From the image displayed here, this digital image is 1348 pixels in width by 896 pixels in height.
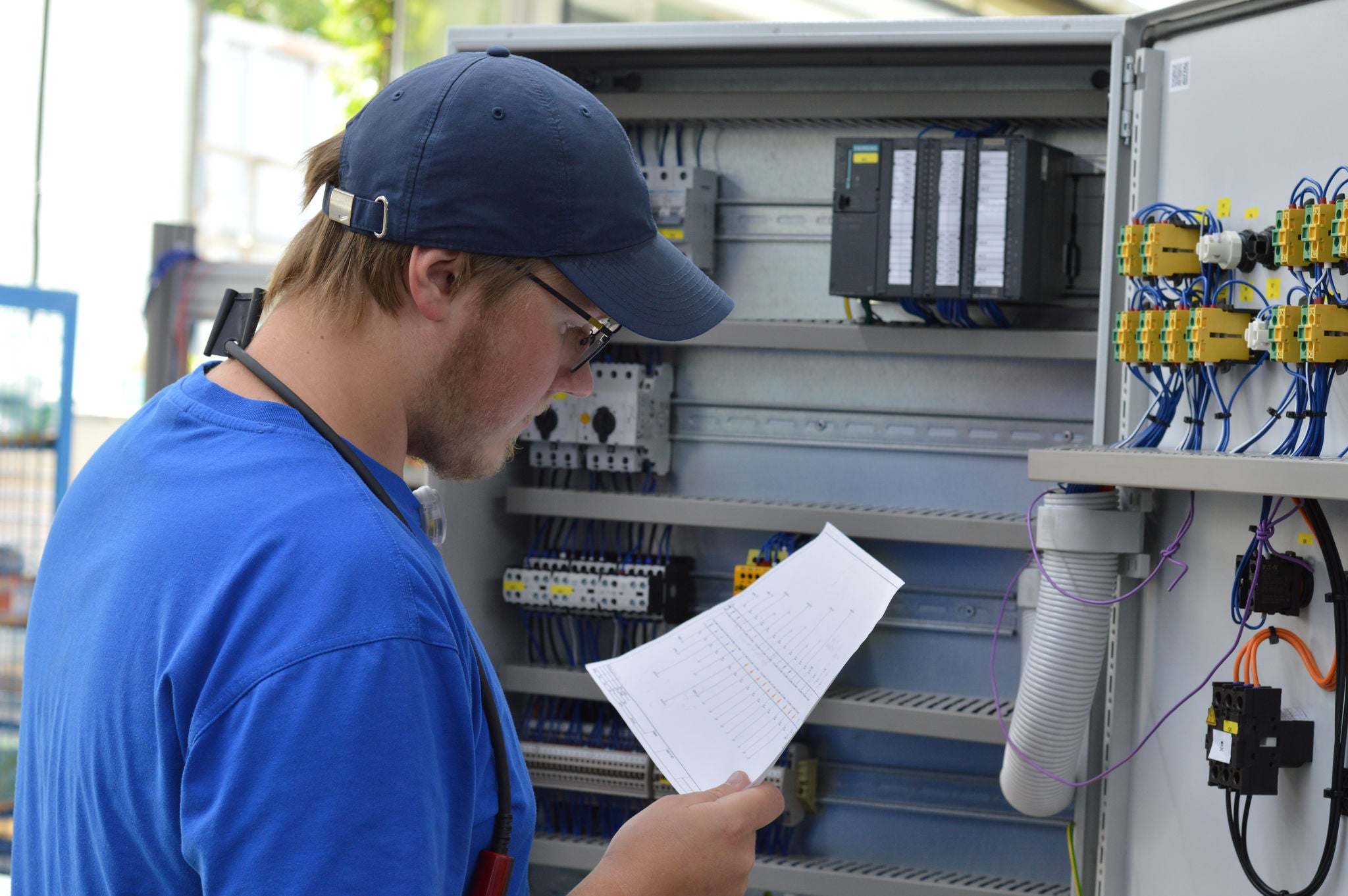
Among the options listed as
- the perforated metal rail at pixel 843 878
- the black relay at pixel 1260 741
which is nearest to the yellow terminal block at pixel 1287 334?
the black relay at pixel 1260 741

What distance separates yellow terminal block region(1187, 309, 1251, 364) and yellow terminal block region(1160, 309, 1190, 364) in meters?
0.02

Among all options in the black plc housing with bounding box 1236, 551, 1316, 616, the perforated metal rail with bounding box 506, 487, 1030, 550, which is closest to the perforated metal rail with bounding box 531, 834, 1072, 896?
the perforated metal rail with bounding box 506, 487, 1030, 550

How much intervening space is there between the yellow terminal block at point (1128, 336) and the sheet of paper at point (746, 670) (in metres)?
0.77

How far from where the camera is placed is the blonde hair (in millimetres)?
826

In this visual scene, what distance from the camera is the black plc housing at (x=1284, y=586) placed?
1.74 meters

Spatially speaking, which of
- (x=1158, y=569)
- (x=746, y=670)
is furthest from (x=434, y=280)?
(x=1158, y=569)

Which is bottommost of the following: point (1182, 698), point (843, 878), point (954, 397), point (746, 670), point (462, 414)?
point (843, 878)

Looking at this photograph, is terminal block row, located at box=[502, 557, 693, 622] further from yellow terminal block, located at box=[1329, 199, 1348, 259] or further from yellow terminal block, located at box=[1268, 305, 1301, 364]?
yellow terminal block, located at box=[1329, 199, 1348, 259]

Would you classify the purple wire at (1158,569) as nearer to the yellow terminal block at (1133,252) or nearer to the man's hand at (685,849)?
the yellow terminal block at (1133,252)

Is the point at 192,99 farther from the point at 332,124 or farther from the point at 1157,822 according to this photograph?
→ the point at 1157,822

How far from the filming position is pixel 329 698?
661 millimetres

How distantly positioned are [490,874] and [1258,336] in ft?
4.78

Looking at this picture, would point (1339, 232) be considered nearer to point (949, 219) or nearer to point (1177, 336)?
point (1177, 336)

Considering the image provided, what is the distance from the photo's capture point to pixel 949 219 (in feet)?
7.49
